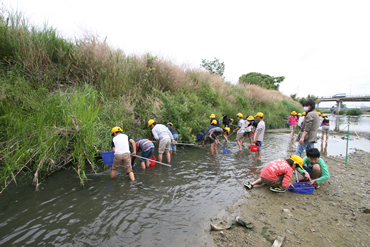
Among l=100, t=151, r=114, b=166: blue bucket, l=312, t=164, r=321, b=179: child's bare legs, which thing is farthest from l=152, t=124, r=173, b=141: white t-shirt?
l=312, t=164, r=321, b=179: child's bare legs

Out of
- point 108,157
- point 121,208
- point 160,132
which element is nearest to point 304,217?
point 121,208

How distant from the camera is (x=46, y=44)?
7.05m

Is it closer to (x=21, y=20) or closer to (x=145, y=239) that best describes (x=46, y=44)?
(x=21, y=20)

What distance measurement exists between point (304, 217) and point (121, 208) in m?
3.32

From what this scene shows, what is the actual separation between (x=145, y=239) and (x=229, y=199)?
6.30 ft

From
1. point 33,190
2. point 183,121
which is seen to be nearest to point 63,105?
point 33,190

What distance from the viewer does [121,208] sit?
3484mm

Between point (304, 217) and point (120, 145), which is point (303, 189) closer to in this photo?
point (304, 217)

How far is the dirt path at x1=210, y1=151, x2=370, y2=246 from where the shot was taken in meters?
2.59

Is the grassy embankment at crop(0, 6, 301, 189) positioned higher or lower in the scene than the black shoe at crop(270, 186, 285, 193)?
higher

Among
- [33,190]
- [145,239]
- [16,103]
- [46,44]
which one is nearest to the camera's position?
[145,239]

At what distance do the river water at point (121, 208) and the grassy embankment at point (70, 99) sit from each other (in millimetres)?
428

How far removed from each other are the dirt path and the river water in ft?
1.07

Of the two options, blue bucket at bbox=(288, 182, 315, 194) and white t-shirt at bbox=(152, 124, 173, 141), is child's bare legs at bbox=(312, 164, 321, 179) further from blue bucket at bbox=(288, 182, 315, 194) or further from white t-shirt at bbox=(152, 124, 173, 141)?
white t-shirt at bbox=(152, 124, 173, 141)
